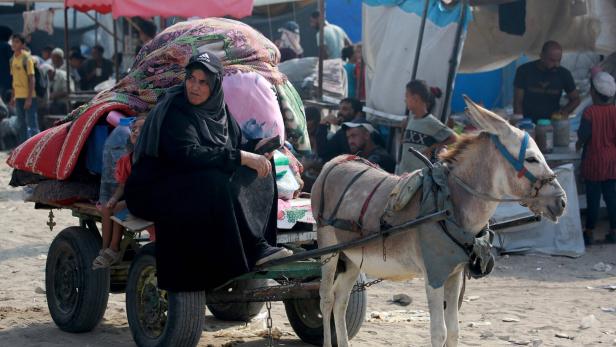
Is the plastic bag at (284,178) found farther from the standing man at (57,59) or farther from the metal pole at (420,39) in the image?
the standing man at (57,59)

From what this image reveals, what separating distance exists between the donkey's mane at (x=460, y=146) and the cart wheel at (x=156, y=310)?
68.7 inches

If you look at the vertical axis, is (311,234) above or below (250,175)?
below

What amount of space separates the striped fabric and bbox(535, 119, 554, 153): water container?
0.41 meters

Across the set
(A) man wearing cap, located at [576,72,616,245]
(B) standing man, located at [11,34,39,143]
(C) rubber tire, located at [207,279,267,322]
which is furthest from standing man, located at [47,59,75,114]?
(C) rubber tire, located at [207,279,267,322]

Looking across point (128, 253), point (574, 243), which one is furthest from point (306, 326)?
point (574, 243)

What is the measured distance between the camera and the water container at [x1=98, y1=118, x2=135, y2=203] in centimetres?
690

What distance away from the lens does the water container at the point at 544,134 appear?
450 inches

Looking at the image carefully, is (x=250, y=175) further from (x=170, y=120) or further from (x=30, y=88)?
(x=30, y=88)

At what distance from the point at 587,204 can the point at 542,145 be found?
86 centimetres

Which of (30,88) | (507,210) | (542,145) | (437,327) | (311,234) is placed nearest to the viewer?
(437,327)

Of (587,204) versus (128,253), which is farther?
(587,204)

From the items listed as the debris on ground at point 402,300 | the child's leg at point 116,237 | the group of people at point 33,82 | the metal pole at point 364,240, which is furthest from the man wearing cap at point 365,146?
the group of people at point 33,82

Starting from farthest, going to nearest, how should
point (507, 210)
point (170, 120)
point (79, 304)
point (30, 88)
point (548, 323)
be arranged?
point (30, 88) < point (507, 210) < point (548, 323) < point (79, 304) < point (170, 120)

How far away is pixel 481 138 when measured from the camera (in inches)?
233
